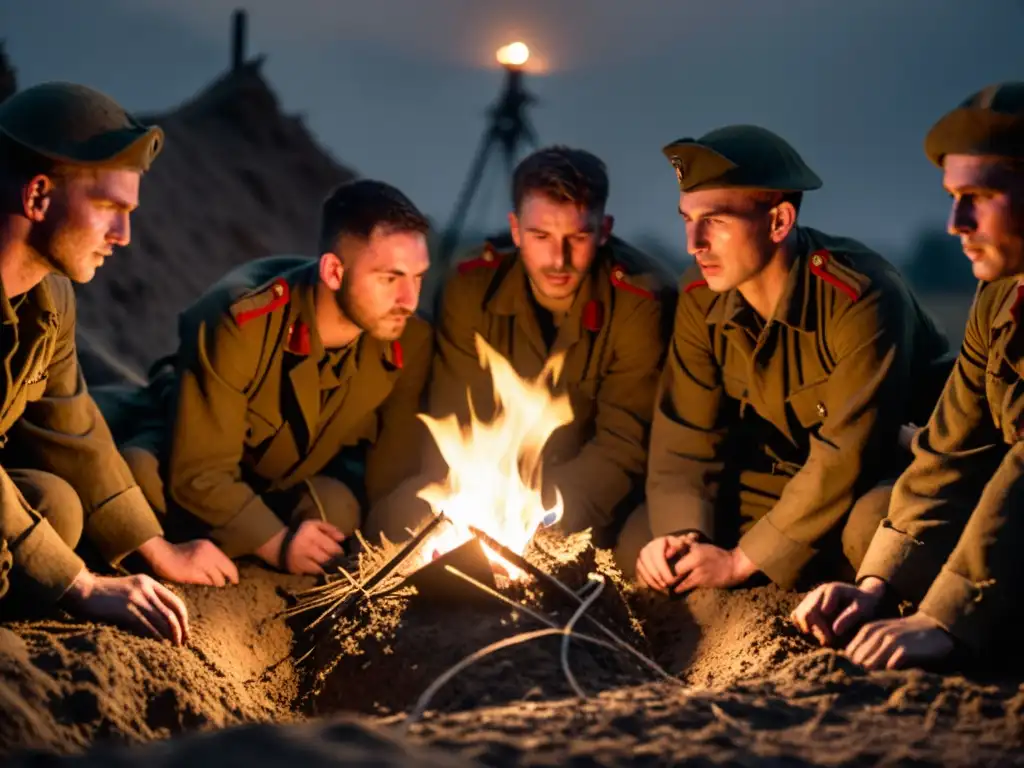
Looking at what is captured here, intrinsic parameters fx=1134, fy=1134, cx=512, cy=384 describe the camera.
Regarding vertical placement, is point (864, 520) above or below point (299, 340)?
below

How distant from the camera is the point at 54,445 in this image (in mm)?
4238

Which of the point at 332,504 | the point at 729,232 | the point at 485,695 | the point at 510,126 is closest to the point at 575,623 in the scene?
the point at 485,695

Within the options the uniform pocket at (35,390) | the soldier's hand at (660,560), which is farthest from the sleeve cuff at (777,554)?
the uniform pocket at (35,390)

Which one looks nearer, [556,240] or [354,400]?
[556,240]

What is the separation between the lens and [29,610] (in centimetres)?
368

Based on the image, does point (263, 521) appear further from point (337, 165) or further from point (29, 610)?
point (337, 165)

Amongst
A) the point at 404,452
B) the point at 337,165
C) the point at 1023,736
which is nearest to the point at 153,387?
the point at 404,452

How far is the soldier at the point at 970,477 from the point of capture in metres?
3.40

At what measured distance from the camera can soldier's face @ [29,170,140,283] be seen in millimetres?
3750

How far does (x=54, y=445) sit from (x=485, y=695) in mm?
1973

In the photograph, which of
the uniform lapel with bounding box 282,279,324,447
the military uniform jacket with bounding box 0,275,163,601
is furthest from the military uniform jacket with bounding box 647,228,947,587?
the military uniform jacket with bounding box 0,275,163,601

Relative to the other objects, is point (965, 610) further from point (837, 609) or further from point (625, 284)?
point (625, 284)

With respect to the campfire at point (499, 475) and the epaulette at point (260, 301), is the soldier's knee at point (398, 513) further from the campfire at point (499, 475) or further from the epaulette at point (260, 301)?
the epaulette at point (260, 301)

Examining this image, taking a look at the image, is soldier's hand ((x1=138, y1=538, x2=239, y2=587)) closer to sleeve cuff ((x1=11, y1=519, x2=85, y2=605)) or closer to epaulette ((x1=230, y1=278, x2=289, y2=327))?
Result: sleeve cuff ((x1=11, y1=519, x2=85, y2=605))
